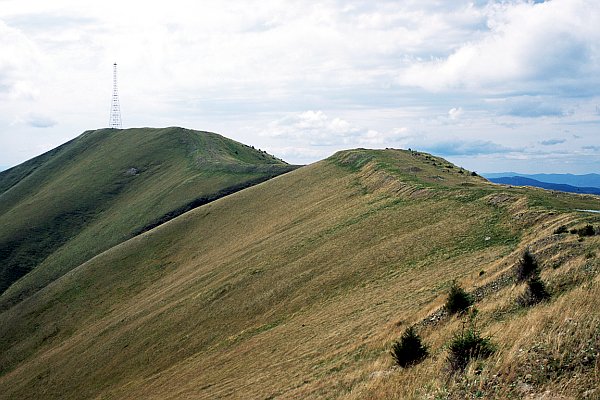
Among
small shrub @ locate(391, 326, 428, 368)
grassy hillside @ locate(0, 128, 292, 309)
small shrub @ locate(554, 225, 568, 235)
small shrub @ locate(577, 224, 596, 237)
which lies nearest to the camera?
small shrub @ locate(391, 326, 428, 368)

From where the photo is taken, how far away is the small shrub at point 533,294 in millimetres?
18797

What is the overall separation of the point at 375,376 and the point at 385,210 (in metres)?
32.5

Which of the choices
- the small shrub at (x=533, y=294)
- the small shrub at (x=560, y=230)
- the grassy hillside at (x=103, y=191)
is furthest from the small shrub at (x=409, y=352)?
the grassy hillside at (x=103, y=191)

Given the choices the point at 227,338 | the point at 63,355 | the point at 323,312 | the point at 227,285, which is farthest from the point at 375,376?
the point at 63,355

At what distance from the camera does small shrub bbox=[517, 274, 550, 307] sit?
1880cm

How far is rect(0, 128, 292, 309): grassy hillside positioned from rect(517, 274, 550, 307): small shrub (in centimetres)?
8451

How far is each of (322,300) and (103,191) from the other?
10870cm

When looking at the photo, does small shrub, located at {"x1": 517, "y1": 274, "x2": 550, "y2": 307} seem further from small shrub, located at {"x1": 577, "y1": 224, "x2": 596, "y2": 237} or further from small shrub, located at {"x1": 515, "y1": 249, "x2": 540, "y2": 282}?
small shrub, located at {"x1": 577, "y1": 224, "x2": 596, "y2": 237}

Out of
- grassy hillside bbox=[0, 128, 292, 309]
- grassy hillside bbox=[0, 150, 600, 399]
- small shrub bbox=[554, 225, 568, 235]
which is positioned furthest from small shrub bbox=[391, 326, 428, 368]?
grassy hillside bbox=[0, 128, 292, 309]

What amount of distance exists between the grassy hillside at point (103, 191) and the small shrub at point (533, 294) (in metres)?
84.5

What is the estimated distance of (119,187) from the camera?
5128 inches

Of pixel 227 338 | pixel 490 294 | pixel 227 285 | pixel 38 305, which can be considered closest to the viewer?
pixel 490 294

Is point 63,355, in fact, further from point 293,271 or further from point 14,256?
point 14,256

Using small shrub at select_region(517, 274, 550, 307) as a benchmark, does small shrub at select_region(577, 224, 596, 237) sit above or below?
above
